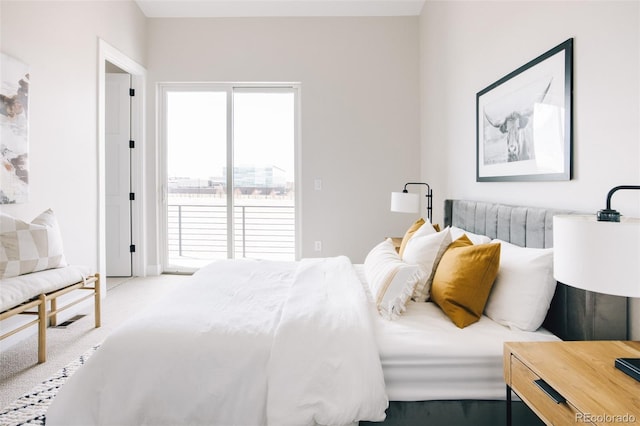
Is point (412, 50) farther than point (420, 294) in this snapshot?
Yes

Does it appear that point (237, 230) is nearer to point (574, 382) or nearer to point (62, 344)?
point (62, 344)

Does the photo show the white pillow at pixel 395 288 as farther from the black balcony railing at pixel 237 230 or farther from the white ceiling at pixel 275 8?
the white ceiling at pixel 275 8

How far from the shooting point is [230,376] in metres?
1.26

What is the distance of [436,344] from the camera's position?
54.4 inches

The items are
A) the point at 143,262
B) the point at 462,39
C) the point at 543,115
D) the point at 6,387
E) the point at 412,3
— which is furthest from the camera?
the point at 143,262

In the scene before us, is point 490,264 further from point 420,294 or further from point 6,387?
point 6,387

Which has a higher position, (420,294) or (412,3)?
(412,3)

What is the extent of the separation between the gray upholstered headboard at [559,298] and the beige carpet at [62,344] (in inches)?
74.4

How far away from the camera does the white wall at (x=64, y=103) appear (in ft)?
8.27

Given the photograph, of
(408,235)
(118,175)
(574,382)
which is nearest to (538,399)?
(574,382)

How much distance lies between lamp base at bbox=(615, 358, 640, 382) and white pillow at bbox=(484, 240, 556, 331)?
437 mm

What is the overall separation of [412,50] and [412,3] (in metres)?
0.47

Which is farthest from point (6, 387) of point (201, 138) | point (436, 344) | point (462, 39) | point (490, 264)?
point (462, 39)

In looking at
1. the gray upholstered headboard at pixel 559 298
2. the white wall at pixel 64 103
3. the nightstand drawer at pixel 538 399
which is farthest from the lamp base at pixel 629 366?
the white wall at pixel 64 103
